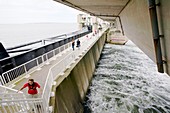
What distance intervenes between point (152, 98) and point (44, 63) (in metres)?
8.48

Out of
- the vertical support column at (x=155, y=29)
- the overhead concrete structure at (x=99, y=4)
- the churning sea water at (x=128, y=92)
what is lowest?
the churning sea water at (x=128, y=92)

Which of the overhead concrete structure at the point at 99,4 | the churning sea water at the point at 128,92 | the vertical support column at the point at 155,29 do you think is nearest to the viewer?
the vertical support column at the point at 155,29

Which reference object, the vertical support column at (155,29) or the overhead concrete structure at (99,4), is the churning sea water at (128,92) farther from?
the overhead concrete structure at (99,4)

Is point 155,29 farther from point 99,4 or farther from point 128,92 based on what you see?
point 128,92

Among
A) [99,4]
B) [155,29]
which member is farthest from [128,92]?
[99,4]

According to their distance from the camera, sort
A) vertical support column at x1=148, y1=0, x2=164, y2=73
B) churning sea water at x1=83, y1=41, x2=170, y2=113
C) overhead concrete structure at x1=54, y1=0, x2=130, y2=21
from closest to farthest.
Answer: vertical support column at x1=148, y1=0, x2=164, y2=73 < overhead concrete structure at x1=54, y1=0, x2=130, y2=21 < churning sea water at x1=83, y1=41, x2=170, y2=113

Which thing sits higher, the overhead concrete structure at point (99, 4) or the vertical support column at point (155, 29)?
the overhead concrete structure at point (99, 4)

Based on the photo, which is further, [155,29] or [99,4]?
[99,4]

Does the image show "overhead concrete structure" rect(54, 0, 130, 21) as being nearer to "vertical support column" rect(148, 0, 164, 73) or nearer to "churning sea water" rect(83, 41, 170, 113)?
"vertical support column" rect(148, 0, 164, 73)

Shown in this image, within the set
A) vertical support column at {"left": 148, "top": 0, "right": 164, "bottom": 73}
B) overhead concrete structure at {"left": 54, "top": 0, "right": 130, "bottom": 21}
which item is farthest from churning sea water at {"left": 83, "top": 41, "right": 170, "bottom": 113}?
overhead concrete structure at {"left": 54, "top": 0, "right": 130, "bottom": 21}

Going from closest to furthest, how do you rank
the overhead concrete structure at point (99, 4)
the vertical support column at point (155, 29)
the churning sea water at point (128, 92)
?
the vertical support column at point (155, 29) < the overhead concrete structure at point (99, 4) < the churning sea water at point (128, 92)

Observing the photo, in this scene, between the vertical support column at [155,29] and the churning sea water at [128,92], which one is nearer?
the vertical support column at [155,29]

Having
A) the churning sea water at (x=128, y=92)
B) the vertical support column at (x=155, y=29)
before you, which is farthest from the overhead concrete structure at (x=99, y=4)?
the churning sea water at (x=128, y=92)

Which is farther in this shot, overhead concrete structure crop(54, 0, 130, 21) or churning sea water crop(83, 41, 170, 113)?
churning sea water crop(83, 41, 170, 113)
